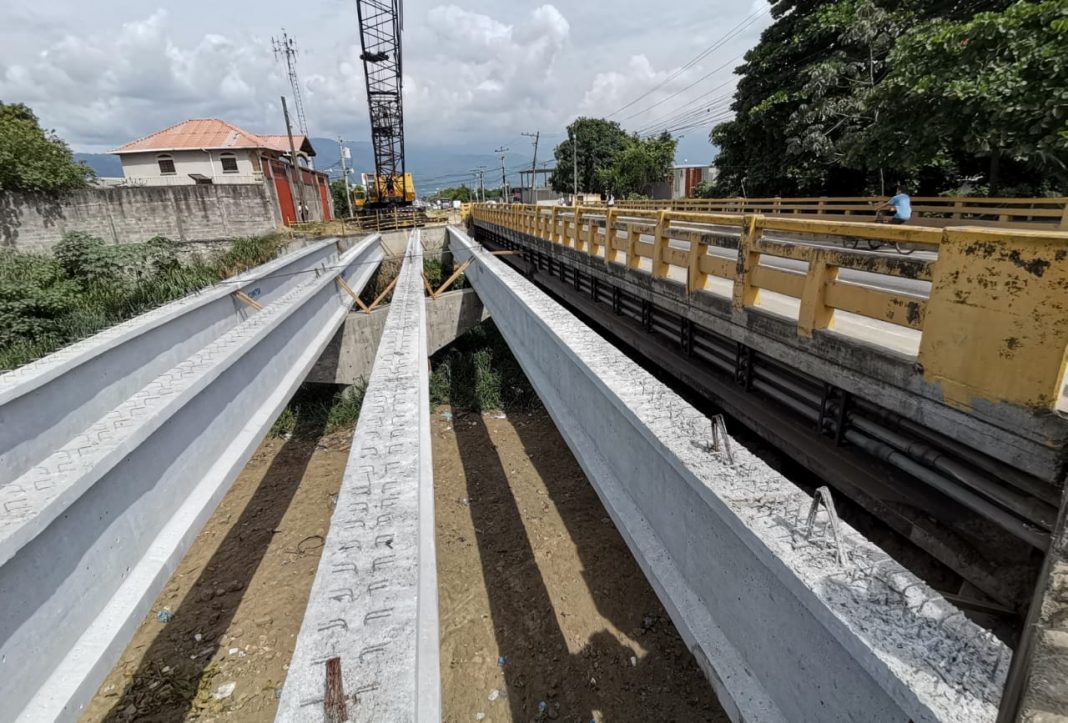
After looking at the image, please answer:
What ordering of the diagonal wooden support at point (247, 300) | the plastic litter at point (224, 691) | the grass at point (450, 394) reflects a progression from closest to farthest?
the plastic litter at point (224, 691)
the diagonal wooden support at point (247, 300)
the grass at point (450, 394)

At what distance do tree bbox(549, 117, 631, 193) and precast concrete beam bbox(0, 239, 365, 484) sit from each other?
219 feet

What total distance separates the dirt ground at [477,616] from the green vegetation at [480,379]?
2.99 meters

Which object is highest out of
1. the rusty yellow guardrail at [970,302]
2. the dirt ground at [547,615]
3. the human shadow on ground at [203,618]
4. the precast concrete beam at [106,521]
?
the rusty yellow guardrail at [970,302]

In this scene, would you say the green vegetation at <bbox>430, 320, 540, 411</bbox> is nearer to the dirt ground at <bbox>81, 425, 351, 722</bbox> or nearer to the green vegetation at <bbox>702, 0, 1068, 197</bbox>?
the dirt ground at <bbox>81, 425, 351, 722</bbox>

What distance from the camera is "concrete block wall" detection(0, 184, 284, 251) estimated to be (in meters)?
18.6

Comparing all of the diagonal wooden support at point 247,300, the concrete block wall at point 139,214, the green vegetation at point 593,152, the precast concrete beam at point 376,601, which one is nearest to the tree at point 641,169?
the green vegetation at point 593,152

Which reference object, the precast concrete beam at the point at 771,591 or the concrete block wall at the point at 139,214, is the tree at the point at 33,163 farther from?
the precast concrete beam at the point at 771,591

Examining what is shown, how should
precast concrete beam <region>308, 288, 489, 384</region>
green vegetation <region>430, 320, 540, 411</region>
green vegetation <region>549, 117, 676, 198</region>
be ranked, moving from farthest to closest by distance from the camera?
green vegetation <region>549, 117, 676, 198</region> < green vegetation <region>430, 320, 540, 411</region> < precast concrete beam <region>308, 288, 489, 384</region>

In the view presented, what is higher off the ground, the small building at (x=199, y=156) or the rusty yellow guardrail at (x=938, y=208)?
the small building at (x=199, y=156)

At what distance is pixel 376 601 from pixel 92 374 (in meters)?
4.37

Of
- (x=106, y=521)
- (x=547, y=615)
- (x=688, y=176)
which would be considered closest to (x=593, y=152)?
(x=688, y=176)

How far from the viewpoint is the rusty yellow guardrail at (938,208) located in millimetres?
8945

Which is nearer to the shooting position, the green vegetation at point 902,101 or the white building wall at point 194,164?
the green vegetation at point 902,101

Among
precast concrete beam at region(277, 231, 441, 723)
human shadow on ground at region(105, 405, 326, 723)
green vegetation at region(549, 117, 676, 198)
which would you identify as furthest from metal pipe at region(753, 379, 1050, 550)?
green vegetation at region(549, 117, 676, 198)
